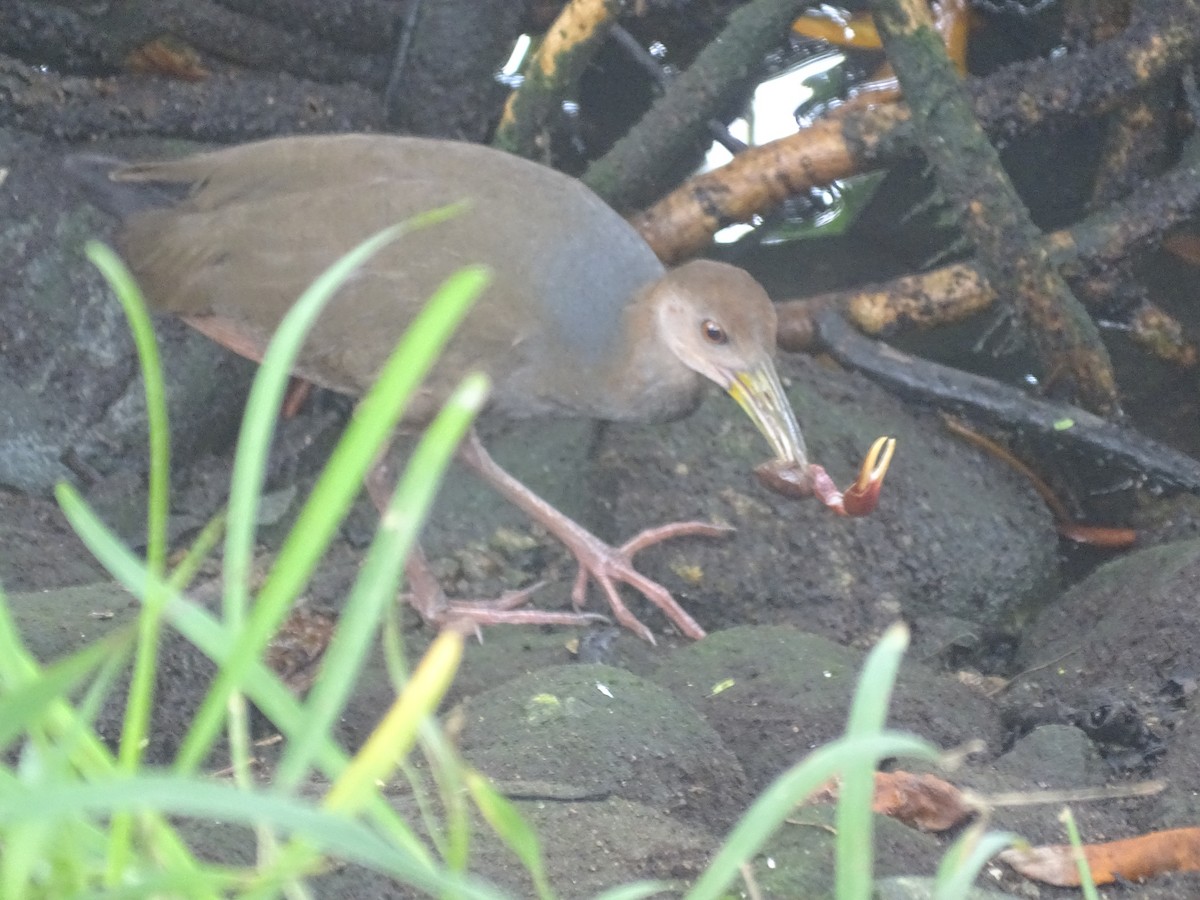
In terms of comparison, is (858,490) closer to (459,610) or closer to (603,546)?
(603,546)

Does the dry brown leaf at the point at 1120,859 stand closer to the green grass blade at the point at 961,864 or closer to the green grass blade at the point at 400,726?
A: the green grass blade at the point at 961,864

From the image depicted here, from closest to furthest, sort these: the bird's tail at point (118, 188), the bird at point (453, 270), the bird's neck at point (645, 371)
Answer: the bird at point (453, 270), the bird's neck at point (645, 371), the bird's tail at point (118, 188)

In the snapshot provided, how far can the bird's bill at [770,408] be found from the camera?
9.42ft

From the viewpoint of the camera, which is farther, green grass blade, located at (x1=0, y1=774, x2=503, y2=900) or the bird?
the bird

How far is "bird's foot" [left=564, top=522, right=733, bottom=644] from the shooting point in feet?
10.6

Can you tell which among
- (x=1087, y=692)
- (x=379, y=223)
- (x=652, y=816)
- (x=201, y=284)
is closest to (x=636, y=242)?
(x=379, y=223)

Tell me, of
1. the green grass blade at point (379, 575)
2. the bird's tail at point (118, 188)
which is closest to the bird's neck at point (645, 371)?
the bird's tail at point (118, 188)

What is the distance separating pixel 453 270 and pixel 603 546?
0.82 meters

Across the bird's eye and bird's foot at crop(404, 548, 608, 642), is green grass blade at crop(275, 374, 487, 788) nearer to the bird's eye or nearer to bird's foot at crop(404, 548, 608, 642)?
the bird's eye

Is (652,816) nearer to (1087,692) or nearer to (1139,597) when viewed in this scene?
(1087,692)

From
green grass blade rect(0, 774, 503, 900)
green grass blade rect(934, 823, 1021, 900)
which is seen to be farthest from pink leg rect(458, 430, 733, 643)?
green grass blade rect(0, 774, 503, 900)

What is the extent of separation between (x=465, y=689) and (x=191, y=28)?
1980mm

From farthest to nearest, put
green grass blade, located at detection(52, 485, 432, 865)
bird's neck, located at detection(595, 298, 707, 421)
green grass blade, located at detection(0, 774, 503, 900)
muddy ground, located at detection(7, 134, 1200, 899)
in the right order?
bird's neck, located at detection(595, 298, 707, 421)
muddy ground, located at detection(7, 134, 1200, 899)
green grass blade, located at detection(52, 485, 432, 865)
green grass blade, located at detection(0, 774, 503, 900)

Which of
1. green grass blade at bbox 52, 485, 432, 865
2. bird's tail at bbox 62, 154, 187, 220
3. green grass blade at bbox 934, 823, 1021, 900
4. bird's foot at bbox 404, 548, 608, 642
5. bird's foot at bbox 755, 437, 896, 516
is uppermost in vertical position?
green grass blade at bbox 52, 485, 432, 865
